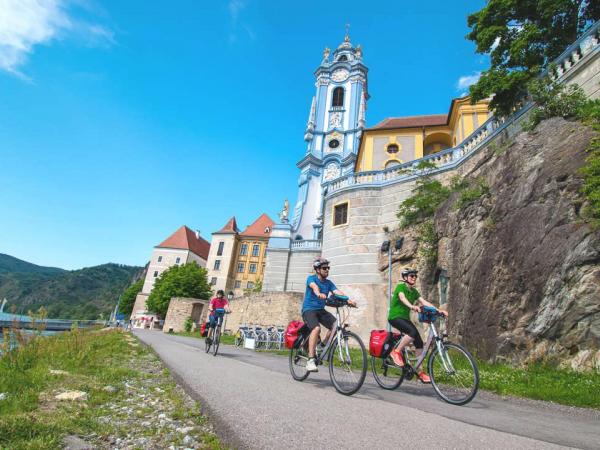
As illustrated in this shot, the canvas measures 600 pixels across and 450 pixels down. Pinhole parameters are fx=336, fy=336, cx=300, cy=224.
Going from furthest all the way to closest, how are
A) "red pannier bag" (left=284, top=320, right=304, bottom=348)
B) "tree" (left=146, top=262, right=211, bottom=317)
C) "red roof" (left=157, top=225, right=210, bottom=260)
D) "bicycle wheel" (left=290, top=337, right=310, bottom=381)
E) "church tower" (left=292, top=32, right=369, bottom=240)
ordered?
"red roof" (left=157, top=225, right=210, bottom=260)
"tree" (left=146, top=262, right=211, bottom=317)
"church tower" (left=292, top=32, right=369, bottom=240)
"red pannier bag" (left=284, top=320, right=304, bottom=348)
"bicycle wheel" (left=290, top=337, right=310, bottom=381)

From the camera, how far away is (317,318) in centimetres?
524

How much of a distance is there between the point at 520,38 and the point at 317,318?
1656cm

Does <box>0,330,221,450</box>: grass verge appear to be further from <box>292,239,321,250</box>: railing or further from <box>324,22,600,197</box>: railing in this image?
<box>292,239,321,250</box>: railing

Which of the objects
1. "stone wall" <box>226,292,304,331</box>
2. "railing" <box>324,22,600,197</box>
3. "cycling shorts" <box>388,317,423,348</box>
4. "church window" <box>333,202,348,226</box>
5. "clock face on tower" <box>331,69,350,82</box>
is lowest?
"cycling shorts" <box>388,317,423,348</box>

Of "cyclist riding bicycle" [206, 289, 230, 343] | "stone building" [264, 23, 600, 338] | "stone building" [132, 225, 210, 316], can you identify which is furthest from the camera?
"stone building" [132, 225, 210, 316]

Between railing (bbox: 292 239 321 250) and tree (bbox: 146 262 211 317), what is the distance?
64.8ft

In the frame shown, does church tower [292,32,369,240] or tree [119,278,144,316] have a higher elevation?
church tower [292,32,369,240]

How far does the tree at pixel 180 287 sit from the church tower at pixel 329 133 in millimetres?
17279

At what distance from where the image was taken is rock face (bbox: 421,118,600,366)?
6.68 metres

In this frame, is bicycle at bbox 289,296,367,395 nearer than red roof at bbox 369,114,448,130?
Yes

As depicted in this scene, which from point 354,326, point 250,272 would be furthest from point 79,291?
point 354,326

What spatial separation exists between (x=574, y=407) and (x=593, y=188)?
188 inches

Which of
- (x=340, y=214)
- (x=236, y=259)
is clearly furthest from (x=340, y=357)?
(x=236, y=259)

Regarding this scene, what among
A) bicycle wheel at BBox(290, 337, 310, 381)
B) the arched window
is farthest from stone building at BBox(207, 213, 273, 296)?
bicycle wheel at BBox(290, 337, 310, 381)
